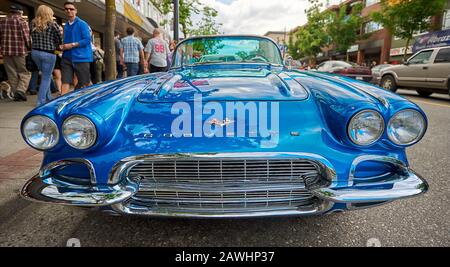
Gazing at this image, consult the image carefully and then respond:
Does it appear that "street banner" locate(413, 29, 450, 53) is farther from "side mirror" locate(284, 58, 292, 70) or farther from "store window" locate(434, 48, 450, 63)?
"side mirror" locate(284, 58, 292, 70)

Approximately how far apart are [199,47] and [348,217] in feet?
6.81

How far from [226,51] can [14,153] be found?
232 centimetres

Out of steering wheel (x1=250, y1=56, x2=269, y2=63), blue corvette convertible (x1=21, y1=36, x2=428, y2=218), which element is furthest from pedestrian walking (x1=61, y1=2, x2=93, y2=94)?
blue corvette convertible (x1=21, y1=36, x2=428, y2=218)

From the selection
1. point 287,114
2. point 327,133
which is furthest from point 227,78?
point 327,133

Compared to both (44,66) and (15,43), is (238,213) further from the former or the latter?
(15,43)

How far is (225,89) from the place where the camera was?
5.65 ft

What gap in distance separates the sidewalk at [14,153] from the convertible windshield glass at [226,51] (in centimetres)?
162

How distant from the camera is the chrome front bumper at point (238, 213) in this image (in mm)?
1371

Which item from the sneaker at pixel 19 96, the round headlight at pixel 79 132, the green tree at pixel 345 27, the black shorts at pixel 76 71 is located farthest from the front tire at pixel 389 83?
the green tree at pixel 345 27

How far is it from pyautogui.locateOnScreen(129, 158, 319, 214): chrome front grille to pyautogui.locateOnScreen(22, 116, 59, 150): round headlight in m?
0.42

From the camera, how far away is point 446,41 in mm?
15875

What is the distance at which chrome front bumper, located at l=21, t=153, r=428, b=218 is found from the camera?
1371mm

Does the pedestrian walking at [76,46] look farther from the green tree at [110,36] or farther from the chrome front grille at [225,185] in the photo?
the chrome front grille at [225,185]
